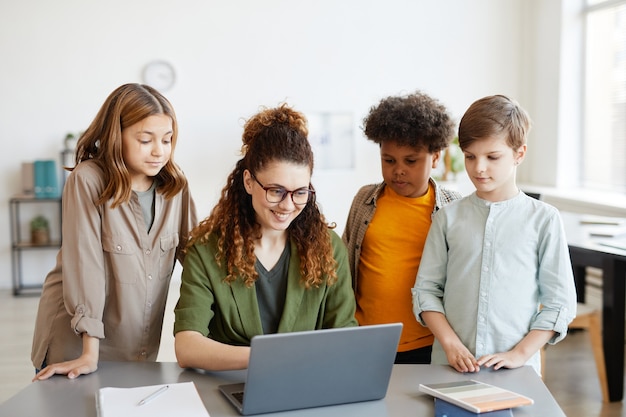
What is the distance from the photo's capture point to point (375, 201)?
218cm

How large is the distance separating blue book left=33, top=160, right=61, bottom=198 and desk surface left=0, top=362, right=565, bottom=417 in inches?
175

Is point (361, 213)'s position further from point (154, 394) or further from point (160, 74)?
point (160, 74)

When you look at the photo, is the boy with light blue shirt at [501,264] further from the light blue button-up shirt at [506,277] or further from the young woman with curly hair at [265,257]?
the young woman with curly hair at [265,257]

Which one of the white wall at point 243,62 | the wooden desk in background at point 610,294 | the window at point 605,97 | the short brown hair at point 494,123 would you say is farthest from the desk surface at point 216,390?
the window at point 605,97


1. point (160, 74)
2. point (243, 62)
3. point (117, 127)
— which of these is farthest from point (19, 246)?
point (117, 127)

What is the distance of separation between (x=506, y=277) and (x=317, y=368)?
0.64 metres

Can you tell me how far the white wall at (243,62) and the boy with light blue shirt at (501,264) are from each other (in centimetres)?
432

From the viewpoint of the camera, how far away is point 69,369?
1648mm

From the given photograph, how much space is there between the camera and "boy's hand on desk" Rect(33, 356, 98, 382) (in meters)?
1.62

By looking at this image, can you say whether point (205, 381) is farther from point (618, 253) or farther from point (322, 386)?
point (618, 253)

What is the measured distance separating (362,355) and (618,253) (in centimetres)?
212

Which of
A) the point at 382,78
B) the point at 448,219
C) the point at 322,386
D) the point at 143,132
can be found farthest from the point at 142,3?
the point at 322,386

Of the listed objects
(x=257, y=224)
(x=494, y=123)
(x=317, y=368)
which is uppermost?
(x=494, y=123)

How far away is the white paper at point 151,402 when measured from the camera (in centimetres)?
141
